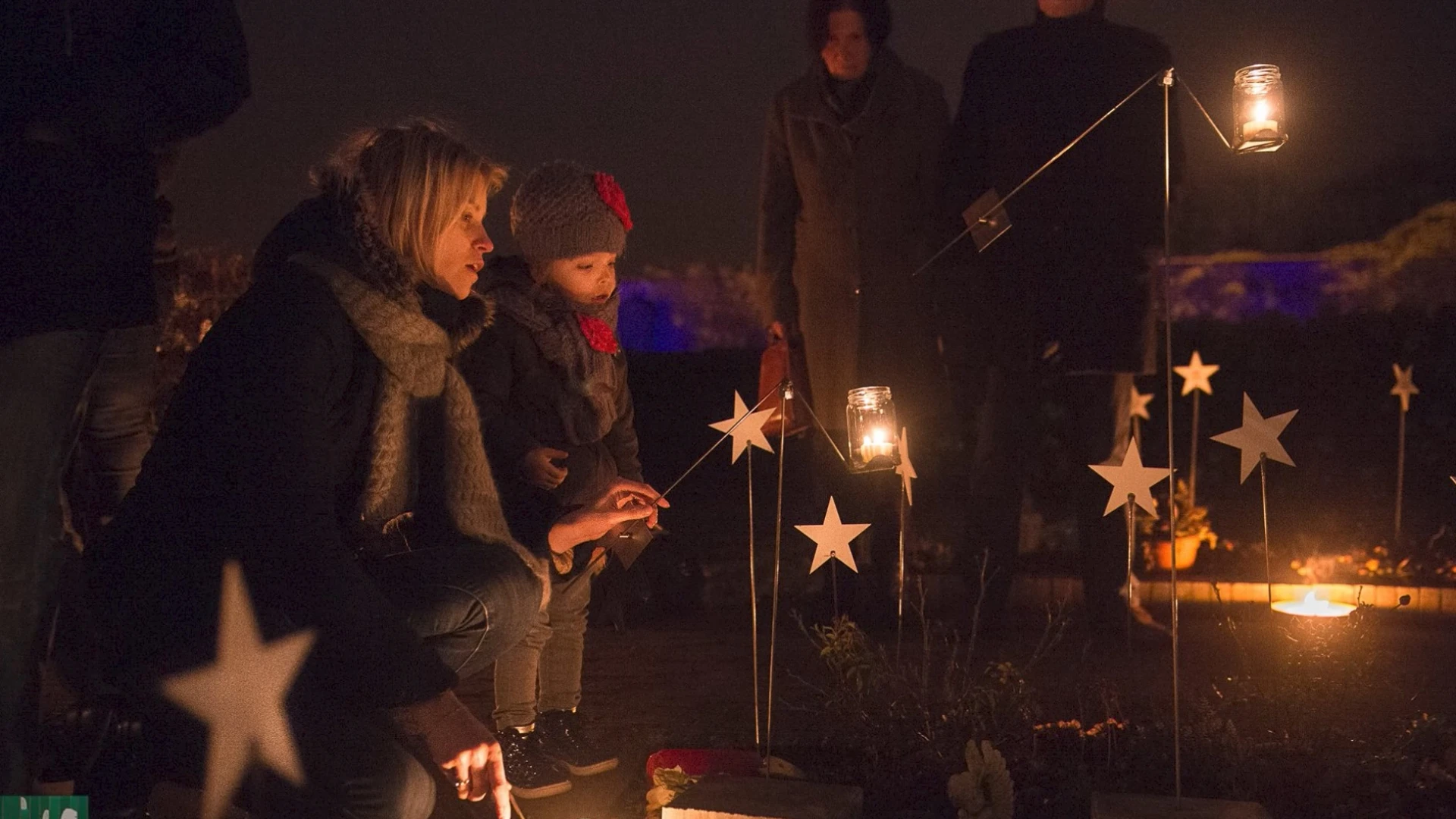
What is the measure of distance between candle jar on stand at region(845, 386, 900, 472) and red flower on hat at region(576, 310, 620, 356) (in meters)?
0.73

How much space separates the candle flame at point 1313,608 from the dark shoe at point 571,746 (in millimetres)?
2893

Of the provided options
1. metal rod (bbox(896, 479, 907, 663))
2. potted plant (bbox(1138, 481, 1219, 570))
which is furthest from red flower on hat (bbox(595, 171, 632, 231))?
potted plant (bbox(1138, 481, 1219, 570))

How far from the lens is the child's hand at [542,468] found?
360 cm

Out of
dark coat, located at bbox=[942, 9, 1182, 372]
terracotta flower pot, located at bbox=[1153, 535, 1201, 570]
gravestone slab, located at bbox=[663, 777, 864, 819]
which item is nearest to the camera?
gravestone slab, located at bbox=[663, 777, 864, 819]

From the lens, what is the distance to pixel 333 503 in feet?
8.86

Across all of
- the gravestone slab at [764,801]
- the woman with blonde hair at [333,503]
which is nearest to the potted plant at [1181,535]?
the gravestone slab at [764,801]

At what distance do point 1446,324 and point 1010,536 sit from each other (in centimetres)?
589

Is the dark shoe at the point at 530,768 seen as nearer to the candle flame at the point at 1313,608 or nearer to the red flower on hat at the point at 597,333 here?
the red flower on hat at the point at 597,333

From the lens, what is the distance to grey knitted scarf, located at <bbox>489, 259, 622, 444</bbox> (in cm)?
379

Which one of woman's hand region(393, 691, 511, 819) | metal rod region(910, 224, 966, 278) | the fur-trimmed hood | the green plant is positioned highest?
metal rod region(910, 224, 966, 278)

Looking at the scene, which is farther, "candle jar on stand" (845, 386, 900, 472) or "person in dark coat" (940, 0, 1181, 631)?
"person in dark coat" (940, 0, 1181, 631)

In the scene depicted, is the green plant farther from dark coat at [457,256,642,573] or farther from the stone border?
dark coat at [457,256,642,573]

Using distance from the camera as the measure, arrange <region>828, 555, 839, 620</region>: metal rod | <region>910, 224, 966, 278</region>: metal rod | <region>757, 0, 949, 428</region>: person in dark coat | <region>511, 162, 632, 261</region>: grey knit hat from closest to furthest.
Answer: <region>511, 162, 632, 261</region>: grey knit hat < <region>910, 224, 966, 278</region>: metal rod < <region>828, 555, 839, 620</region>: metal rod < <region>757, 0, 949, 428</region>: person in dark coat

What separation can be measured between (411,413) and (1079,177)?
3.01 metres
